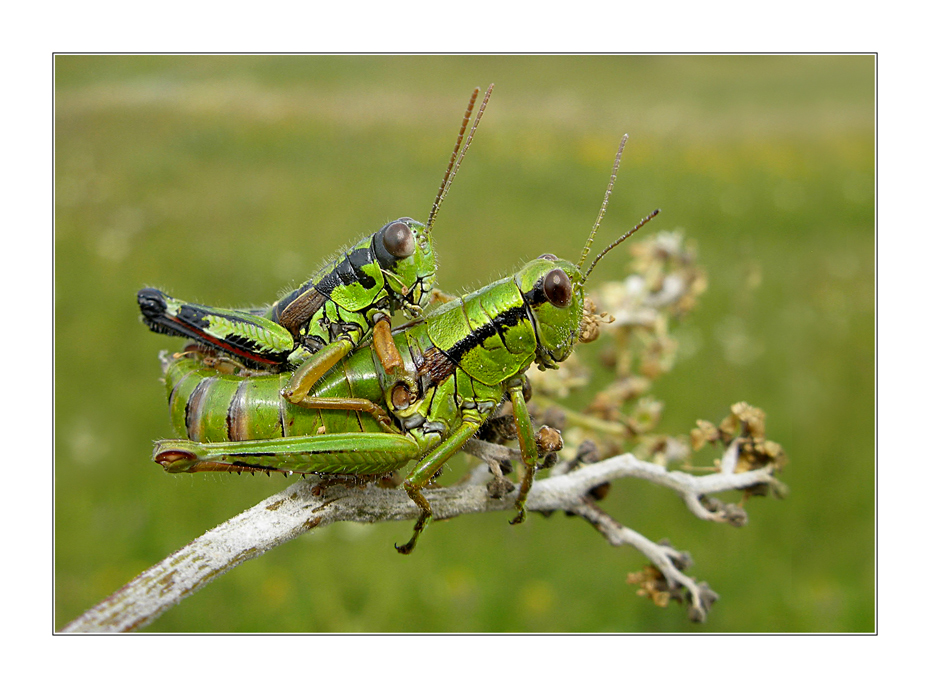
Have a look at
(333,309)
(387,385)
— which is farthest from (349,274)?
(387,385)

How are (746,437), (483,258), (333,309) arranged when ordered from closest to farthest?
(333,309) < (746,437) < (483,258)

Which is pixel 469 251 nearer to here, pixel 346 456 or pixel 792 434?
pixel 792 434

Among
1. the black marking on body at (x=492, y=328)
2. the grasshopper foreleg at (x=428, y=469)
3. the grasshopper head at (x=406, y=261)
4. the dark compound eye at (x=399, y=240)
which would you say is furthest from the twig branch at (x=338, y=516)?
the dark compound eye at (x=399, y=240)

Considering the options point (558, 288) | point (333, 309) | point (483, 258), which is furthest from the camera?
point (483, 258)

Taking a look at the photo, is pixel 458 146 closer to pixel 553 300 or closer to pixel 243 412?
pixel 553 300

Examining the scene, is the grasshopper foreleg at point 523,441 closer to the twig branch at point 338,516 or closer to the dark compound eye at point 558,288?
the twig branch at point 338,516

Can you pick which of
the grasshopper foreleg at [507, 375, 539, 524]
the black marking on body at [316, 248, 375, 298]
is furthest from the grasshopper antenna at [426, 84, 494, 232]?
the grasshopper foreleg at [507, 375, 539, 524]

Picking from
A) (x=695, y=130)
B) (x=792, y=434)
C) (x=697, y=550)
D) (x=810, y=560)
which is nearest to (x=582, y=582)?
(x=697, y=550)
